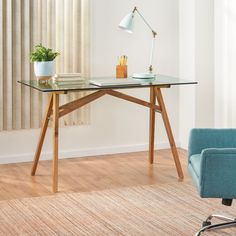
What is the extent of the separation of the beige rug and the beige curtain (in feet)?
3.79

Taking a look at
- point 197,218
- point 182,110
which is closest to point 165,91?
point 182,110

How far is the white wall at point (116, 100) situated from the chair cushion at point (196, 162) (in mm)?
2004

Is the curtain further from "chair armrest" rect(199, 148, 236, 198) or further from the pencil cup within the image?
"chair armrest" rect(199, 148, 236, 198)

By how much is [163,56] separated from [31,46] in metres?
1.28

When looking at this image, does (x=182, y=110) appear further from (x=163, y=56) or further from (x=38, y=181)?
(x=38, y=181)

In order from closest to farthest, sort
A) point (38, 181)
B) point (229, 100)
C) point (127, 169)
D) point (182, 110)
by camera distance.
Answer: point (38, 181), point (127, 169), point (229, 100), point (182, 110)

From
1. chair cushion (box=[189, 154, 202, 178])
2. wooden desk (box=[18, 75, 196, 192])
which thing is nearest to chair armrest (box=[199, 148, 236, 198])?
chair cushion (box=[189, 154, 202, 178])

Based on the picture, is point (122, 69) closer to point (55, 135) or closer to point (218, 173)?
point (55, 135)

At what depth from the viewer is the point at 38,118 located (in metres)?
5.55

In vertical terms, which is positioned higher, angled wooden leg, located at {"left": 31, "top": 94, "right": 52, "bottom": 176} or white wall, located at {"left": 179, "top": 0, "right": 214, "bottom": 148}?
white wall, located at {"left": 179, "top": 0, "right": 214, "bottom": 148}

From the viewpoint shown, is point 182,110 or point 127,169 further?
point 182,110

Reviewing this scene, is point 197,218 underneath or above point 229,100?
underneath

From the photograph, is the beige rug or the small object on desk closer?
the beige rug

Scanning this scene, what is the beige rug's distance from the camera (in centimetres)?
388
